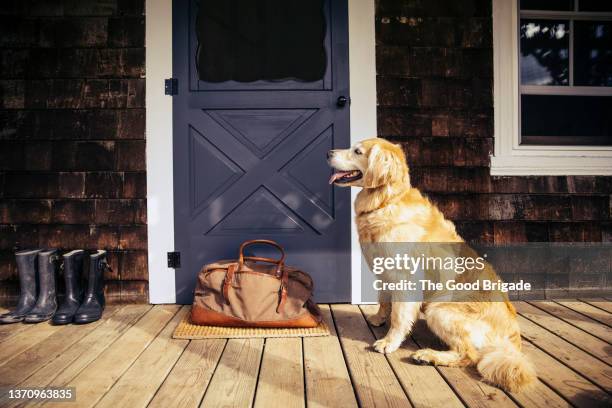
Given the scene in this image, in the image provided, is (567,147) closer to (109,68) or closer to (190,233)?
(190,233)

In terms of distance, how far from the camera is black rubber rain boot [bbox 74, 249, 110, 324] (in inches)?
100

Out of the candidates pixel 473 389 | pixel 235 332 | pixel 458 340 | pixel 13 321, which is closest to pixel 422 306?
pixel 458 340

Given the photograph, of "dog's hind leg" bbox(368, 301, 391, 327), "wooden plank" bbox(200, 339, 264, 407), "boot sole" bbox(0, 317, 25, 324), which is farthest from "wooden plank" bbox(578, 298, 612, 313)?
"boot sole" bbox(0, 317, 25, 324)

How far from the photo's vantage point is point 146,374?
1821 millimetres

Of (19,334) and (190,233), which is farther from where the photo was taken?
(190,233)

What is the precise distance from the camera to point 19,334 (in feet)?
7.68

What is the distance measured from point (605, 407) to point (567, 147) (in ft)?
6.82

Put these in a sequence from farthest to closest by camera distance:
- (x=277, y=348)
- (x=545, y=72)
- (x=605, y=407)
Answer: (x=545, y=72)
(x=277, y=348)
(x=605, y=407)

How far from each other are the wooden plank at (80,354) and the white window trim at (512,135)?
2.82m

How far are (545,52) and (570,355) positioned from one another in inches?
92.1

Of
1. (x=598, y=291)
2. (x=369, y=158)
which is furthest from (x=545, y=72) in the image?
(x=369, y=158)

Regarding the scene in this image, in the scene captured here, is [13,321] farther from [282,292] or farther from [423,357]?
[423,357]

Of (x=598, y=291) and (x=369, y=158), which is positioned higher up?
(x=369, y=158)

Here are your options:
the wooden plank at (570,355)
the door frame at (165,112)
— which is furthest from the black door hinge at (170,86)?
the wooden plank at (570,355)
